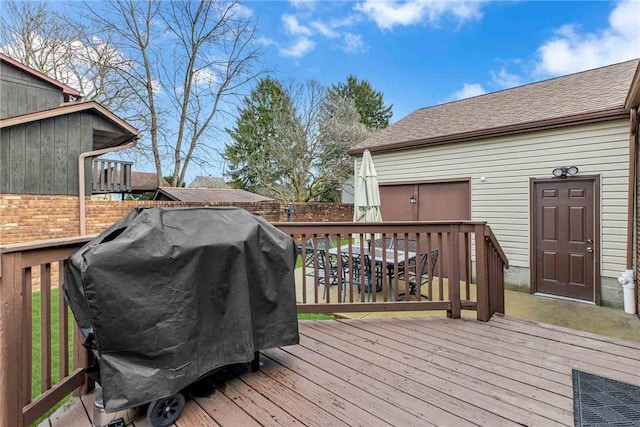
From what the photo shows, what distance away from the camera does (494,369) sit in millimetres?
2371

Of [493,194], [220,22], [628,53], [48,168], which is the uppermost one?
[220,22]

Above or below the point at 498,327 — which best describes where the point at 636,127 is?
above

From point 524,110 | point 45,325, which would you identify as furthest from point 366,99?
point 45,325

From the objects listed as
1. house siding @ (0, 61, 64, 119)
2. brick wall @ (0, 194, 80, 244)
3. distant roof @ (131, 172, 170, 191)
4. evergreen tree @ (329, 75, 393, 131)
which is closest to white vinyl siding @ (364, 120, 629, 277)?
Answer: brick wall @ (0, 194, 80, 244)

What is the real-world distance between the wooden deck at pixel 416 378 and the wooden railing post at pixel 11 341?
0.34 m

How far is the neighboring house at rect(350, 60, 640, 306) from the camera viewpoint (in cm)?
527

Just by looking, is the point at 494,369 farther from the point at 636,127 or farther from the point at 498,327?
the point at 636,127

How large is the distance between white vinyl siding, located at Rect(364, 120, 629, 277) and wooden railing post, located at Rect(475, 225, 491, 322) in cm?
359

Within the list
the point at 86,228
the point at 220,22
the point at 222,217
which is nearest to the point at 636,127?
the point at 222,217

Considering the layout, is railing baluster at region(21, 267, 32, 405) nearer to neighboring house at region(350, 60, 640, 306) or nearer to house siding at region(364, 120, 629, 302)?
neighboring house at region(350, 60, 640, 306)

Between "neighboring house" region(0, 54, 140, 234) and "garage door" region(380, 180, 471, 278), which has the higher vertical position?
"neighboring house" region(0, 54, 140, 234)

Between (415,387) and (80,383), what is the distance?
83.6 inches

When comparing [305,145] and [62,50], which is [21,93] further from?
[305,145]

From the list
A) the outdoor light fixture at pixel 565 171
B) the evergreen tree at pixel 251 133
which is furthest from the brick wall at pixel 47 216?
the evergreen tree at pixel 251 133
